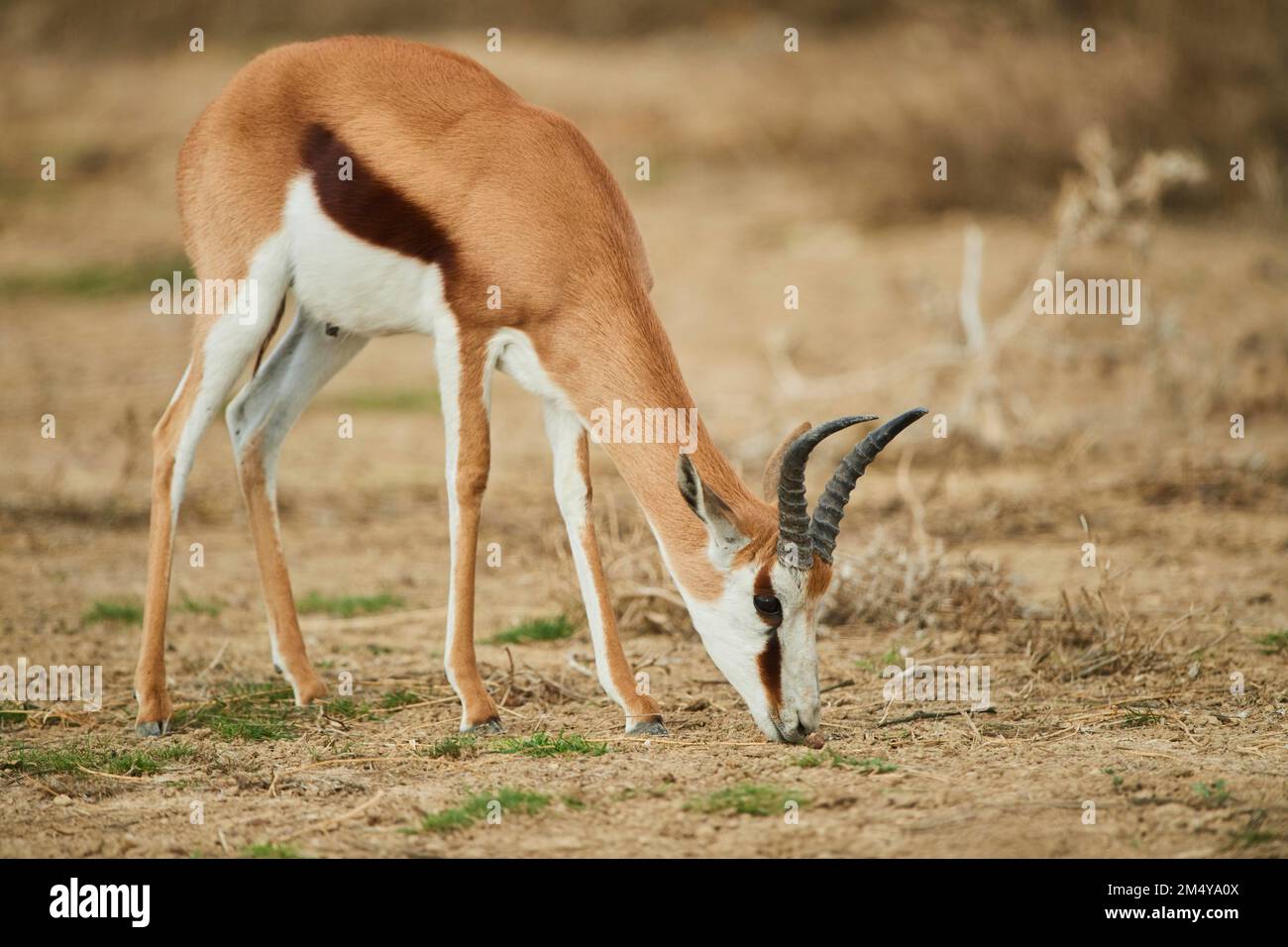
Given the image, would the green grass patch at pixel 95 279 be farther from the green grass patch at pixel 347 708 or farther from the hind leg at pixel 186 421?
the green grass patch at pixel 347 708

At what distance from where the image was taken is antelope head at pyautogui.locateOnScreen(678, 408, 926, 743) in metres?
5.47

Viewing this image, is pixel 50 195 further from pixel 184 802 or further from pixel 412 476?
pixel 184 802

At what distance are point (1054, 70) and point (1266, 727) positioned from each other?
1318 cm

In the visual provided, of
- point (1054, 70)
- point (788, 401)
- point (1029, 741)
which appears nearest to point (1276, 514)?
point (788, 401)

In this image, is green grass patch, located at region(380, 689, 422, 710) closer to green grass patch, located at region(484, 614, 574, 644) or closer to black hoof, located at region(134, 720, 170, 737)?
black hoof, located at region(134, 720, 170, 737)

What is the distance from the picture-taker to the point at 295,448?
12.6m

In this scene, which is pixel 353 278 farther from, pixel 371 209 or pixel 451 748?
pixel 451 748

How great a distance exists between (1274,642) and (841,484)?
301 centimetres

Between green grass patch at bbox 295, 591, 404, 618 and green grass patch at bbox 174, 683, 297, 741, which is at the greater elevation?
green grass patch at bbox 295, 591, 404, 618

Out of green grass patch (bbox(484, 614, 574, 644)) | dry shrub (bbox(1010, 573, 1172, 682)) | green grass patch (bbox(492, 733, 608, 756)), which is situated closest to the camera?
green grass patch (bbox(492, 733, 608, 756))

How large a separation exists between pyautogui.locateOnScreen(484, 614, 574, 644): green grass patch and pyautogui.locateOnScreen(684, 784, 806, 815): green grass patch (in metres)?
2.75

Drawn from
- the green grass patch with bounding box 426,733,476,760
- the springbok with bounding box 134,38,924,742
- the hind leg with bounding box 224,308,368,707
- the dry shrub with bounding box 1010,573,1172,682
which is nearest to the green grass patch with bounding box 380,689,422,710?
the springbok with bounding box 134,38,924,742

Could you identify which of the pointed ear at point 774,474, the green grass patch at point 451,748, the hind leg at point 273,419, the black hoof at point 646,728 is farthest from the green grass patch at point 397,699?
the pointed ear at point 774,474

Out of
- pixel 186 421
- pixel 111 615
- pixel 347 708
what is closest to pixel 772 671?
pixel 347 708
